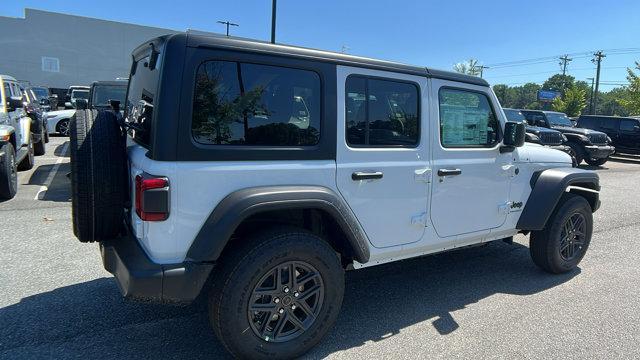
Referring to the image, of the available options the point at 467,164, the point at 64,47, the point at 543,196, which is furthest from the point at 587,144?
the point at 64,47

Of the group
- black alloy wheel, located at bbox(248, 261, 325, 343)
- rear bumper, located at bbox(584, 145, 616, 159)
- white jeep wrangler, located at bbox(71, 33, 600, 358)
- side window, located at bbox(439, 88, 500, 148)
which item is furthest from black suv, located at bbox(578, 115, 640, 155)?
black alloy wheel, located at bbox(248, 261, 325, 343)

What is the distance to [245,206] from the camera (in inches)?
100

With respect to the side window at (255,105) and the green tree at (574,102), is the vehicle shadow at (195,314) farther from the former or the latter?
the green tree at (574,102)

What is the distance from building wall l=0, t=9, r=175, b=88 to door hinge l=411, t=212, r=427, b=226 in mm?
39247

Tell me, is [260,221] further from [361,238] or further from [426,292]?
[426,292]

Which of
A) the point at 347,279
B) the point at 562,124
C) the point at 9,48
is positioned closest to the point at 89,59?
the point at 9,48

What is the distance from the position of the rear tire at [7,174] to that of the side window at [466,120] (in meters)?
6.21

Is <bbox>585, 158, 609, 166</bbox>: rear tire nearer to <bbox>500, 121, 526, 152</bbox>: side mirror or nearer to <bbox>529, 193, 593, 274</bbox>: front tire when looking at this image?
<bbox>529, 193, 593, 274</bbox>: front tire

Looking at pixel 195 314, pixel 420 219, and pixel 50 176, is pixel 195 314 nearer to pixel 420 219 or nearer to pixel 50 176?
pixel 420 219

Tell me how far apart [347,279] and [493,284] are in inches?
55.2

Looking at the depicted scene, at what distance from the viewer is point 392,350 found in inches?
122

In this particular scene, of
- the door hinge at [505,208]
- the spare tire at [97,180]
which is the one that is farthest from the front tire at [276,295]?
the door hinge at [505,208]

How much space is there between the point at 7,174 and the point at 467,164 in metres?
6.42

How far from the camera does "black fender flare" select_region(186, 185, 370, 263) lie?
2523mm
